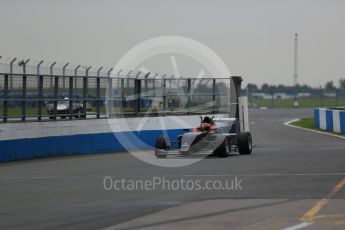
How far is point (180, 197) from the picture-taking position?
13.4 metres

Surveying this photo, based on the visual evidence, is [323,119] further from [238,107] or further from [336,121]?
[238,107]

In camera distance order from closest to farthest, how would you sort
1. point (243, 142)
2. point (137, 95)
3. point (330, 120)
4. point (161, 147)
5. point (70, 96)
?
point (161, 147) < point (243, 142) < point (70, 96) < point (137, 95) < point (330, 120)

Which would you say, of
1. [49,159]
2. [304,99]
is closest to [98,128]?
[49,159]

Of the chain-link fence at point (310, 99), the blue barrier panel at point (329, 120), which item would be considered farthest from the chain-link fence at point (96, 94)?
the chain-link fence at point (310, 99)

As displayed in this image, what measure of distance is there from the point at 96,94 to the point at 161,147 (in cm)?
654

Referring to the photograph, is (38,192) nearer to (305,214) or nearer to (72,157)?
(305,214)

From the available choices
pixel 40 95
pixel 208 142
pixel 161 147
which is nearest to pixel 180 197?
pixel 208 142

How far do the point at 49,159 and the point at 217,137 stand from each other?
476 cm

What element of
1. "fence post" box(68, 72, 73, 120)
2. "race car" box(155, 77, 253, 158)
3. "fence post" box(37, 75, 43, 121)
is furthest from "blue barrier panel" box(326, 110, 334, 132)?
"fence post" box(37, 75, 43, 121)

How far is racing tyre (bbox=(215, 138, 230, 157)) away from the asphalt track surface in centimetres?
44

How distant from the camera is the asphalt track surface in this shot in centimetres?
1071

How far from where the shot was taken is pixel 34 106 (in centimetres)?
2538

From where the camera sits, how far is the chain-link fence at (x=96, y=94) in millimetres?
24828

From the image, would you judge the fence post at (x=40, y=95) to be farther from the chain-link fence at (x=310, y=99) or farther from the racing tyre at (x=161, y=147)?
the chain-link fence at (x=310, y=99)
